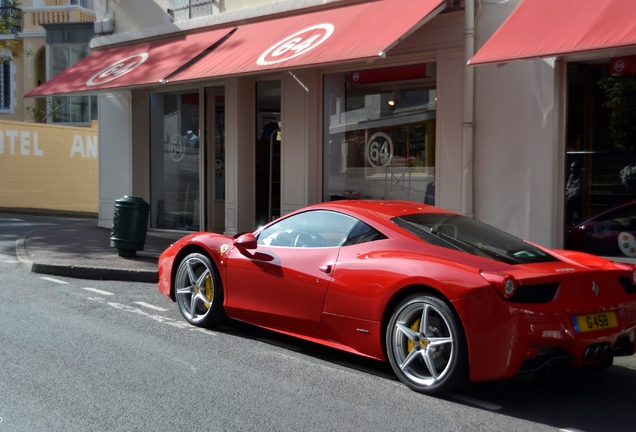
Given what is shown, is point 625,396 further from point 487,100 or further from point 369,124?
point 369,124

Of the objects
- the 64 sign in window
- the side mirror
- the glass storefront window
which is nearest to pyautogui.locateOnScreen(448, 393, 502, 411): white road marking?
the side mirror

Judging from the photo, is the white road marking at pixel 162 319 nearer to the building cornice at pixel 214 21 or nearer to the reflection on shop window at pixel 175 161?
the building cornice at pixel 214 21

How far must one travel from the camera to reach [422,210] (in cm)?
625

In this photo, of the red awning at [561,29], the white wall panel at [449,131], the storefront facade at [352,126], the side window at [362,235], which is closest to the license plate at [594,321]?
the side window at [362,235]

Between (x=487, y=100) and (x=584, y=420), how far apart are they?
626 centimetres

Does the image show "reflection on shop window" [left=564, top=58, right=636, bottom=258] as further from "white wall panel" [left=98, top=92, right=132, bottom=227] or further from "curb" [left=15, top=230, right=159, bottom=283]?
"white wall panel" [left=98, top=92, right=132, bottom=227]

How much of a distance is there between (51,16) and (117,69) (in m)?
19.2

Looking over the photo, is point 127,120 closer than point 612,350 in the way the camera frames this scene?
No

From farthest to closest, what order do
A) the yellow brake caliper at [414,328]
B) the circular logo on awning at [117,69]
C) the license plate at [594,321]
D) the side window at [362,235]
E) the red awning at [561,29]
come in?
the circular logo on awning at [117,69], the red awning at [561,29], the side window at [362,235], the yellow brake caliper at [414,328], the license plate at [594,321]

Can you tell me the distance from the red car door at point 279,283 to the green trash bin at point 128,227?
199 inches

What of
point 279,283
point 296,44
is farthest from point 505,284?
point 296,44

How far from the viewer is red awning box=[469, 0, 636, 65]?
7582 mm

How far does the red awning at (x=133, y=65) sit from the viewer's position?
12.8 meters

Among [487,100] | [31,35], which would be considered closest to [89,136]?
[31,35]
